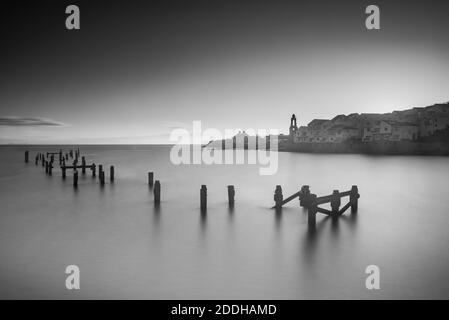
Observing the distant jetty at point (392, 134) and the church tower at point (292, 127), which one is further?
the church tower at point (292, 127)

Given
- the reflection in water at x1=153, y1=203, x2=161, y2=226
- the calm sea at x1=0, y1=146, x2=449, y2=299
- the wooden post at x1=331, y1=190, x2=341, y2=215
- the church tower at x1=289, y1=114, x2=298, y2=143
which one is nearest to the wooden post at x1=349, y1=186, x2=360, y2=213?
the calm sea at x1=0, y1=146, x2=449, y2=299

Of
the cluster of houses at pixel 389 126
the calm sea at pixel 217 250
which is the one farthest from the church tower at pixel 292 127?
the calm sea at pixel 217 250

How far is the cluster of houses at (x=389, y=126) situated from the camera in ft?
245

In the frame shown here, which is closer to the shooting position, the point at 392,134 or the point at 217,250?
the point at 217,250

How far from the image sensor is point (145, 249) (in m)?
10.7

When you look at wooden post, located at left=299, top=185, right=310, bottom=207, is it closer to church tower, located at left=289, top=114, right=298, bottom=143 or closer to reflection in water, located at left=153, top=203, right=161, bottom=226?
reflection in water, located at left=153, top=203, right=161, bottom=226

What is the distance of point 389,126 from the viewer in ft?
254

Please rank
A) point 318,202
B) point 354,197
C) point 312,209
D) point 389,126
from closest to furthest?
point 312,209, point 318,202, point 354,197, point 389,126

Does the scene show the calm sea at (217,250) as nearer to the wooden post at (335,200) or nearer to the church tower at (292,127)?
the wooden post at (335,200)

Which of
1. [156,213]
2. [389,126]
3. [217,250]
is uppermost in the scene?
[389,126]

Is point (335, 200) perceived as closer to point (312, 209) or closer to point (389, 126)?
point (312, 209)

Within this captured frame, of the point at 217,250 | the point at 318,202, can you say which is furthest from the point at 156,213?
the point at 318,202

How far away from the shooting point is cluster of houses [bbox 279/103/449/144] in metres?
74.7

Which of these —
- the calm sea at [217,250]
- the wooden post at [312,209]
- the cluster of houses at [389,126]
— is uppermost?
the cluster of houses at [389,126]
